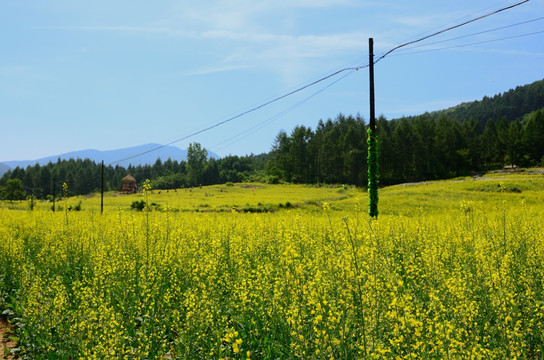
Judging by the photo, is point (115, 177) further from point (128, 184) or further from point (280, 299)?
point (280, 299)

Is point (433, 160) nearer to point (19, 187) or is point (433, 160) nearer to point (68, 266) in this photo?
point (68, 266)

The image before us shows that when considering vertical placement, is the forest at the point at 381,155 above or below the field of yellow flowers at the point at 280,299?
above

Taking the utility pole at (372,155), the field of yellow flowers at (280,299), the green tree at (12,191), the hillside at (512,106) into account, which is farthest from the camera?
the hillside at (512,106)

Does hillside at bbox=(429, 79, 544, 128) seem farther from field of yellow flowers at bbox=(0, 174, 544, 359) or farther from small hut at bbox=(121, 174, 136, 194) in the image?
field of yellow flowers at bbox=(0, 174, 544, 359)

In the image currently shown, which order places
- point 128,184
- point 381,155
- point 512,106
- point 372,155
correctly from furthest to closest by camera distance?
point 512,106 → point 128,184 → point 381,155 → point 372,155

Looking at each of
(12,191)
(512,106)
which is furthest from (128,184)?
(512,106)

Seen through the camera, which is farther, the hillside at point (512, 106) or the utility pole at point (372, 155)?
the hillside at point (512, 106)

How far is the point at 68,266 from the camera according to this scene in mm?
8234

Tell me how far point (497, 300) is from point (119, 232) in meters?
8.46

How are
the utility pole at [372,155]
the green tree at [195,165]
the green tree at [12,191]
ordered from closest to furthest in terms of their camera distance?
the utility pole at [372,155], the green tree at [12,191], the green tree at [195,165]

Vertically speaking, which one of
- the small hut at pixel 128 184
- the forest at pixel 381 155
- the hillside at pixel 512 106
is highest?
the hillside at pixel 512 106

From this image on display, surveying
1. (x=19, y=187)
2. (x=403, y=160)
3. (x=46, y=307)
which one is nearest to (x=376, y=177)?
(x=46, y=307)

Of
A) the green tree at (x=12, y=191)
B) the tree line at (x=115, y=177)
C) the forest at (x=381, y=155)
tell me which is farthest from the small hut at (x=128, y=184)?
the green tree at (x=12, y=191)

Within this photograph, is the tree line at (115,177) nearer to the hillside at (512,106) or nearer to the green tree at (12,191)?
the green tree at (12,191)
